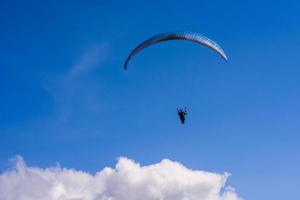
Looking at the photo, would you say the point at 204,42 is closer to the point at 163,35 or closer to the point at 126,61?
the point at 163,35

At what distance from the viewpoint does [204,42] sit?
7125 centimetres

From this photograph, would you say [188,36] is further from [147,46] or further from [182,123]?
[182,123]

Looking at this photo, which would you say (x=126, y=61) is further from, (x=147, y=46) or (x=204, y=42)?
(x=204, y=42)

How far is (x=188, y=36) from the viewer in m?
70.4

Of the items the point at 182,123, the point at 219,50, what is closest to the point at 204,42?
the point at 219,50

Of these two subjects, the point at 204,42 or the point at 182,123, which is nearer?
the point at 204,42

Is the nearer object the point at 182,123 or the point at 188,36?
the point at 188,36

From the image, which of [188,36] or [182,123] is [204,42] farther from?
[182,123]

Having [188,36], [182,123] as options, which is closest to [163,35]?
[188,36]

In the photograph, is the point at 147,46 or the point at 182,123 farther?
the point at 182,123

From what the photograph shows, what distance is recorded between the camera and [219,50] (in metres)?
72.0

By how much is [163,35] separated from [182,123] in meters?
12.9

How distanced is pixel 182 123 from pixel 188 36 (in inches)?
502

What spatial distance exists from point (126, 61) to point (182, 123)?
10.8 meters
